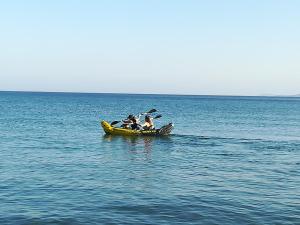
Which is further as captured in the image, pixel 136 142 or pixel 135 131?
pixel 135 131

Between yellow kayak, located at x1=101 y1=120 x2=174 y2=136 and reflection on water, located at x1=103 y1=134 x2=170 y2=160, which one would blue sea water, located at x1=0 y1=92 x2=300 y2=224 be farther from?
yellow kayak, located at x1=101 y1=120 x2=174 y2=136

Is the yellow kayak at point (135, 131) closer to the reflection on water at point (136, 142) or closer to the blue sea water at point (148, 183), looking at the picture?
the reflection on water at point (136, 142)

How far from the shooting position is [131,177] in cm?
2473

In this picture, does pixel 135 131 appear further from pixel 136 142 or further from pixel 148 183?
pixel 148 183

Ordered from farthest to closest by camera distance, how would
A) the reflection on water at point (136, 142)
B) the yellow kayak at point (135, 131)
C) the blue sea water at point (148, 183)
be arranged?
the yellow kayak at point (135, 131), the reflection on water at point (136, 142), the blue sea water at point (148, 183)

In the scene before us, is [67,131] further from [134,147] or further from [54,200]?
[54,200]

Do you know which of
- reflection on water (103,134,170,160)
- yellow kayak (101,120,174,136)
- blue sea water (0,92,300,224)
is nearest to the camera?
blue sea water (0,92,300,224)

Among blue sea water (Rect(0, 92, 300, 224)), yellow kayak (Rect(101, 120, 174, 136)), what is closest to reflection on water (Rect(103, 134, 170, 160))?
blue sea water (Rect(0, 92, 300, 224))

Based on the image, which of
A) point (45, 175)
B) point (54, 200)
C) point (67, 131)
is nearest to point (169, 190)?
point (54, 200)

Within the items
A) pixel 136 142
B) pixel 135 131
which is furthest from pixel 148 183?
pixel 135 131

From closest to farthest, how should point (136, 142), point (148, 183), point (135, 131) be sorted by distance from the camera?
point (148, 183), point (136, 142), point (135, 131)

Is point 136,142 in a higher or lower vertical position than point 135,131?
lower

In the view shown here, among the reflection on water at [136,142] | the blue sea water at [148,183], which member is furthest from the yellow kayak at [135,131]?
the blue sea water at [148,183]

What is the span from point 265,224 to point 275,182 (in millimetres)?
7240
